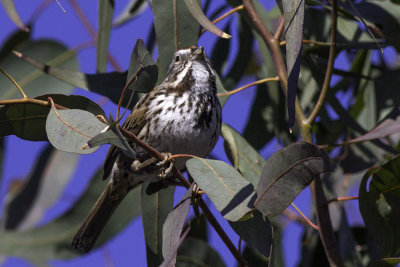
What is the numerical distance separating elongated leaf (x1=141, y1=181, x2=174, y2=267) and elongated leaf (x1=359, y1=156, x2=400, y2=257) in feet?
3.63

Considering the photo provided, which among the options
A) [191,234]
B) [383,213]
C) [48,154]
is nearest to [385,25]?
[383,213]

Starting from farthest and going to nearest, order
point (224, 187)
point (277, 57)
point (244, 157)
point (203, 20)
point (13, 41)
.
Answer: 1. point (13, 41)
2. point (244, 157)
3. point (277, 57)
4. point (203, 20)
5. point (224, 187)

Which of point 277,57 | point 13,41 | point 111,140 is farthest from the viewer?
point 13,41

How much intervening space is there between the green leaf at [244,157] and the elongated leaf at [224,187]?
27.6 inches

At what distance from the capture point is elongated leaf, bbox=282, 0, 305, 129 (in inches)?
95.5

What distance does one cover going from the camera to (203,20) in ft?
9.75

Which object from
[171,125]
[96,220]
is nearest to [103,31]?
[171,125]

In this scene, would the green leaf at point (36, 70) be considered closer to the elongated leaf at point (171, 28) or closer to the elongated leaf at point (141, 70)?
the elongated leaf at point (171, 28)

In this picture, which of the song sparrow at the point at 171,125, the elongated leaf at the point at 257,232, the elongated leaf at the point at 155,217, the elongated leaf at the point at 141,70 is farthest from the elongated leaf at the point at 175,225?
the elongated leaf at the point at 155,217

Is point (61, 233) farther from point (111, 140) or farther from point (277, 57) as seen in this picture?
point (111, 140)

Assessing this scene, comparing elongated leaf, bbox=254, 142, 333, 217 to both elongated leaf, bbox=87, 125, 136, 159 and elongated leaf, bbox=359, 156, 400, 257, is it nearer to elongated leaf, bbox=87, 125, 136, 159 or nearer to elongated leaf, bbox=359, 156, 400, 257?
elongated leaf, bbox=87, 125, 136, 159

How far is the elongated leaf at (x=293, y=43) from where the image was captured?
2.43m

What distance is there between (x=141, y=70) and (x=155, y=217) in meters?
Answer: 1.24

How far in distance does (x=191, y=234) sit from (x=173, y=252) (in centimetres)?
151
